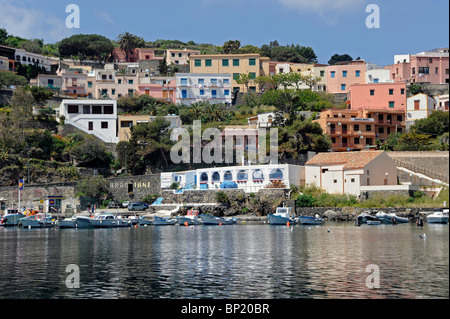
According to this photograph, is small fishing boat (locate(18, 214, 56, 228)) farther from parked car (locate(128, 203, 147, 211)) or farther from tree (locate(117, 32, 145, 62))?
tree (locate(117, 32, 145, 62))

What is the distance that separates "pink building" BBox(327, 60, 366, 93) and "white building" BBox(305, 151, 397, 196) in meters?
36.8

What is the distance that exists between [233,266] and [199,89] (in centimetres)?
6786

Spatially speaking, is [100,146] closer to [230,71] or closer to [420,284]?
[230,71]

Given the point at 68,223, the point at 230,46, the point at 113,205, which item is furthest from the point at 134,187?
the point at 230,46

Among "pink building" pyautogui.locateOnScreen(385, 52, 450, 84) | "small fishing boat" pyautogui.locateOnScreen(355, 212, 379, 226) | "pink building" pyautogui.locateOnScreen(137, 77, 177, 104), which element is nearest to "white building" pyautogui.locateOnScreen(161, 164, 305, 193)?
"small fishing boat" pyautogui.locateOnScreen(355, 212, 379, 226)

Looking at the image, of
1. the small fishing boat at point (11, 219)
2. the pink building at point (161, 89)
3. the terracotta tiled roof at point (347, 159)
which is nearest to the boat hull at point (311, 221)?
the terracotta tiled roof at point (347, 159)

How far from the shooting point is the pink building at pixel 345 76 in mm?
99625

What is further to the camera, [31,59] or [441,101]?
[31,59]

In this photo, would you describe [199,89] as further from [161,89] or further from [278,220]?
[278,220]

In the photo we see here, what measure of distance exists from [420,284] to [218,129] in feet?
175

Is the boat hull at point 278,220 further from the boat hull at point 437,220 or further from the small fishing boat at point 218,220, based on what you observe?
the boat hull at point 437,220

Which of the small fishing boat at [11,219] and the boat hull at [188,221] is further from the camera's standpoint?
the small fishing boat at [11,219]

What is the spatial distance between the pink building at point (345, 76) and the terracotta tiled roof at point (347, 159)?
117ft

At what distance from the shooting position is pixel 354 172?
62.2m
